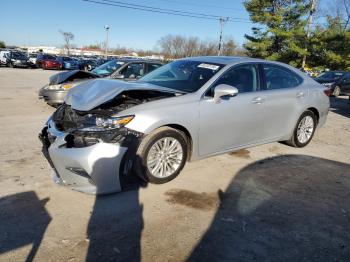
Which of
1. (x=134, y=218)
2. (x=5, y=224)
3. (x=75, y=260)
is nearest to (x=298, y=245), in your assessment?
(x=134, y=218)

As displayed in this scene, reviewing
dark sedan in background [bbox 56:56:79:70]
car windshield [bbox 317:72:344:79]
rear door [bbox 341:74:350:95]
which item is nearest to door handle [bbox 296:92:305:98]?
rear door [bbox 341:74:350:95]

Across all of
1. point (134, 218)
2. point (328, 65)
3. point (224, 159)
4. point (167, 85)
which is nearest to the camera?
point (134, 218)

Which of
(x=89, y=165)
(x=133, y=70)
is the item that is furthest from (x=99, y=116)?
(x=133, y=70)

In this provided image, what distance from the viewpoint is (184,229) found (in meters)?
3.32

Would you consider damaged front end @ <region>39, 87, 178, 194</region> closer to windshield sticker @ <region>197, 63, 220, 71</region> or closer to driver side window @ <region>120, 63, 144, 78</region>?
windshield sticker @ <region>197, 63, 220, 71</region>

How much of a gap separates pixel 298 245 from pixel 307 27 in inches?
1495

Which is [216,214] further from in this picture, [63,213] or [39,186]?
[39,186]

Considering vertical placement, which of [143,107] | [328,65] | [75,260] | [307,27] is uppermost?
[307,27]

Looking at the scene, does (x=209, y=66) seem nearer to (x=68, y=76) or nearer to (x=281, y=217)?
(x=281, y=217)

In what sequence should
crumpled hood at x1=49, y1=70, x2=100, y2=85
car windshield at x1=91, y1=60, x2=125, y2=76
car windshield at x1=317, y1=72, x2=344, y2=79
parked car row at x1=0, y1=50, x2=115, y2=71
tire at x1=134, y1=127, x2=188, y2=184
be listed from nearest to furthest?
tire at x1=134, y1=127, x2=188, y2=184 < crumpled hood at x1=49, y1=70, x2=100, y2=85 < car windshield at x1=91, y1=60, x2=125, y2=76 < car windshield at x1=317, y1=72, x2=344, y2=79 < parked car row at x1=0, y1=50, x2=115, y2=71

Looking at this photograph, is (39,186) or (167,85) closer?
(39,186)

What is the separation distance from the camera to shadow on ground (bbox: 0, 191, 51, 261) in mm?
2945

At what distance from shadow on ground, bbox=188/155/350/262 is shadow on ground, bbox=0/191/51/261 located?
4.59 ft

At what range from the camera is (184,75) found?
517 cm
